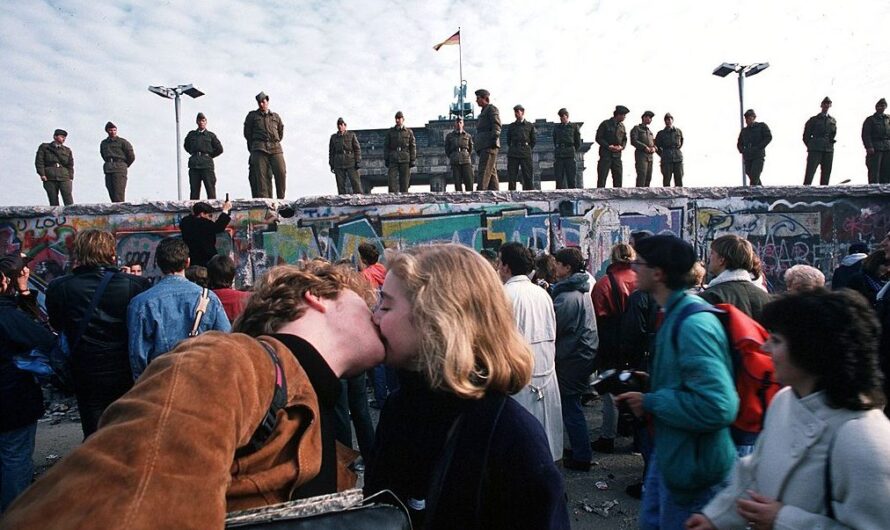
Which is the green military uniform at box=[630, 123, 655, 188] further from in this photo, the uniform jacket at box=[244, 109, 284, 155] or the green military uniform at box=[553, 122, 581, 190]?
the uniform jacket at box=[244, 109, 284, 155]

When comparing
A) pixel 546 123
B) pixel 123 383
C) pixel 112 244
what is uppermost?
pixel 546 123

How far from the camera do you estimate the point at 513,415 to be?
1417 mm

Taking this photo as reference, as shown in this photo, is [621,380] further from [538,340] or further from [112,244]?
[112,244]

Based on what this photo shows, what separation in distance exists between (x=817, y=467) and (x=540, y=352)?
96.9 inches

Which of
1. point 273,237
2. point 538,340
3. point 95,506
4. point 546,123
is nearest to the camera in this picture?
point 95,506

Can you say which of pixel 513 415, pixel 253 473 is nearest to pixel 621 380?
pixel 513 415

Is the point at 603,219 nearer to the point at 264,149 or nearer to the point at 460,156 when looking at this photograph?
the point at 460,156

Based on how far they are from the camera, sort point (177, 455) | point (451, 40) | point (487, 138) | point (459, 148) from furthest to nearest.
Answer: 1. point (451, 40)
2. point (459, 148)
3. point (487, 138)
4. point (177, 455)

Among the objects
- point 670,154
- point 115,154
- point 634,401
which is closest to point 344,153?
point 115,154

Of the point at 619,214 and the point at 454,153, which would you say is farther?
the point at 454,153

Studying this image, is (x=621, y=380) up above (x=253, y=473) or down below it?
below

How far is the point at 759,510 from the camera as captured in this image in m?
1.73

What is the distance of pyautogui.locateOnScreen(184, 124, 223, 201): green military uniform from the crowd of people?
790 centimetres

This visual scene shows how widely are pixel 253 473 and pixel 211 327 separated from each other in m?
3.06
